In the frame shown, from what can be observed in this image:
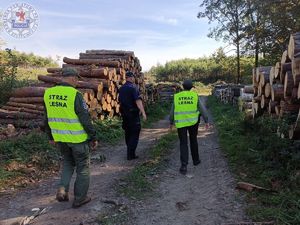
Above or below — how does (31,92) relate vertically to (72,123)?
above

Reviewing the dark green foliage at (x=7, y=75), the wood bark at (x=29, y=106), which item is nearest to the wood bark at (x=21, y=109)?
the wood bark at (x=29, y=106)

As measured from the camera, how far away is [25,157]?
8.05 m

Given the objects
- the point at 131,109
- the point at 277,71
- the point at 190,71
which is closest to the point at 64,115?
the point at 131,109

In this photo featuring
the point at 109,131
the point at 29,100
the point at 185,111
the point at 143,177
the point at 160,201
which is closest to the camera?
the point at 160,201

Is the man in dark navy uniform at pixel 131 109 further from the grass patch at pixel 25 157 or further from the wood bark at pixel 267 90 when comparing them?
the wood bark at pixel 267 90

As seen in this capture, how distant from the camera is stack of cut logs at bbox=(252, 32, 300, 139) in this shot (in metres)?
7.88

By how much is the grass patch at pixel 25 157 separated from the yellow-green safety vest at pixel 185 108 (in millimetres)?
2803

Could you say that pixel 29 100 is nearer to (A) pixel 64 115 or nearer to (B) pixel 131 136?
(B) pixel 131 136

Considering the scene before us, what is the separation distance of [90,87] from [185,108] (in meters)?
5.44

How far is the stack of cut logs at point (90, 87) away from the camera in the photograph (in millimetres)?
11023

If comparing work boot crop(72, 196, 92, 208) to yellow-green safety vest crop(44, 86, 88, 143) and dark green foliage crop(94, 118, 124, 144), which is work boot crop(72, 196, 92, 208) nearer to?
yellow-green safety vest crop(44, 86, 88, 143)

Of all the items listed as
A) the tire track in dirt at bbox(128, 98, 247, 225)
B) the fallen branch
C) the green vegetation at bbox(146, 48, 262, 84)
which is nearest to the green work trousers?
the tire track in dirt at bbox(128, 98, 247, 225)

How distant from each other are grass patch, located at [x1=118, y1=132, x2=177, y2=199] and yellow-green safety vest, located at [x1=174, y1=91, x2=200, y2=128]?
1057 millimetres

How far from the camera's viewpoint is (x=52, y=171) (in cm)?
780
